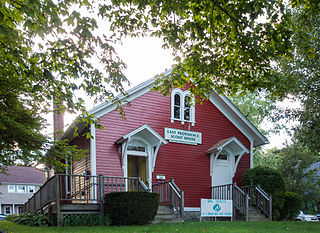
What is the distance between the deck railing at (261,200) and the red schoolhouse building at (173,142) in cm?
222

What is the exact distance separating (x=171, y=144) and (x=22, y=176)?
42095mm

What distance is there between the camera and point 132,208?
12.8 metres

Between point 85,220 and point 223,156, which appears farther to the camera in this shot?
point 223,156

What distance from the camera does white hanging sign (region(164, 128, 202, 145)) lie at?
18.3 metres

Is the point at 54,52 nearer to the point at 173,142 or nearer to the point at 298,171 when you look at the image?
the point at 173,142

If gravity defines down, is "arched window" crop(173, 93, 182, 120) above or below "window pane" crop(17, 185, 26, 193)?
above

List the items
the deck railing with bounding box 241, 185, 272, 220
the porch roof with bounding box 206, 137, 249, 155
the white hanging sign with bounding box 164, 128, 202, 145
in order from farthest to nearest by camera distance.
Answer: the porch roof with bounding box 206, 137, 249, 155 → the white hanging sign with bounding box 164, 128, 202, 145 → the deck railing with bounding box 241, 185, 272, 220

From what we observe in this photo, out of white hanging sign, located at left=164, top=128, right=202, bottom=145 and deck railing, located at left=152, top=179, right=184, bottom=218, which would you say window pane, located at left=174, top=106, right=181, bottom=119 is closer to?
white hanging sign, located at left=164, top=128, right=202, bottom=145

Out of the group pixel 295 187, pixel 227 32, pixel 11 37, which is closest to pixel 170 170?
pixel 227 32

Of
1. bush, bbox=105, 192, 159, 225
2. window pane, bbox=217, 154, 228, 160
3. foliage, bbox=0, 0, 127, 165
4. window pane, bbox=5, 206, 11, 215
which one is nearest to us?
foliage, bbox=0, 0, 127, 165

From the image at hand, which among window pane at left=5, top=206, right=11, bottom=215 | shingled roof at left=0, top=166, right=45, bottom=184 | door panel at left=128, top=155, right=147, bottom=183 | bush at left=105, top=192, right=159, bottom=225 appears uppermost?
door panel at left=128, top=155, right=147, bottom=183

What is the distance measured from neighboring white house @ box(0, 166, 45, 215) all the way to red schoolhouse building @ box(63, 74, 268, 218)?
3749cm

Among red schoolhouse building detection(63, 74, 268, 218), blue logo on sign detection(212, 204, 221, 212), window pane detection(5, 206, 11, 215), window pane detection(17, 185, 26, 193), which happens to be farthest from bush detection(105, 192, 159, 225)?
window pane detection(17, 185, 26, 193)

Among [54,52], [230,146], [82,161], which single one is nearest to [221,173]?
[230,146]
